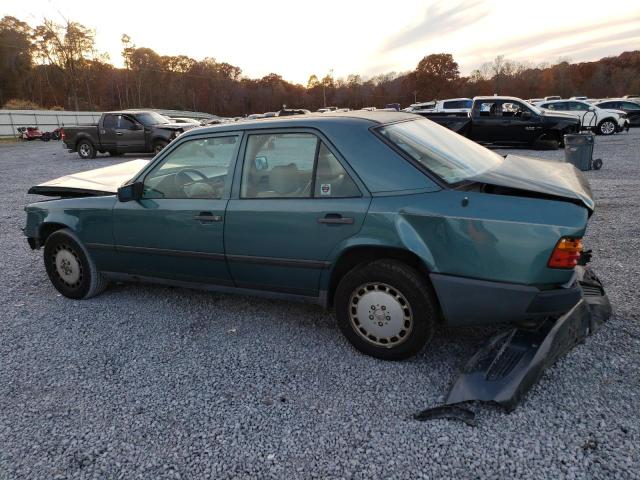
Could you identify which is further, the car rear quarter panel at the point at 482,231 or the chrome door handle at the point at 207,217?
the chrome door handle at the point at 207,217

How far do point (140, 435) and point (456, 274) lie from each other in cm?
194

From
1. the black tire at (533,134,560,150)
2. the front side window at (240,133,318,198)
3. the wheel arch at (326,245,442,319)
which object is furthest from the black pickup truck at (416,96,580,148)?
the wheel arch at (326,245,442,319)

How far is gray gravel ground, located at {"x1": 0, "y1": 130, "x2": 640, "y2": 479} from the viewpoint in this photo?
6.96ft

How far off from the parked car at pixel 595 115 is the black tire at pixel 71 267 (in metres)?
21.0

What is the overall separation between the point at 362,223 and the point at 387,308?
1.85 ft

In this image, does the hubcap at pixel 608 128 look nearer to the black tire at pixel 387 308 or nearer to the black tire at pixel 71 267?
the black tire at pixel 387 308

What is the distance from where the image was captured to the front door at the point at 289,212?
9.41 feet

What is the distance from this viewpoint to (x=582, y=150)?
406 inches

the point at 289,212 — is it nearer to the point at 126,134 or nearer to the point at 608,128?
the point at 126,134

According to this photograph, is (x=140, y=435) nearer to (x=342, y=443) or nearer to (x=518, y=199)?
(x=342, y=443)

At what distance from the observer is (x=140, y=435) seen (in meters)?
2.38

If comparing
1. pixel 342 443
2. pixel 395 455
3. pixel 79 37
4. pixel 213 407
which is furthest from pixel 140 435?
pixel 79 37

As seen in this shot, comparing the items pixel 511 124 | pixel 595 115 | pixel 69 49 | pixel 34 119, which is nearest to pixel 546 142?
pixel 511 124

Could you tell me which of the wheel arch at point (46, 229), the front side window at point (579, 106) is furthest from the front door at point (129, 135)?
the front side window at point (579, 106)
